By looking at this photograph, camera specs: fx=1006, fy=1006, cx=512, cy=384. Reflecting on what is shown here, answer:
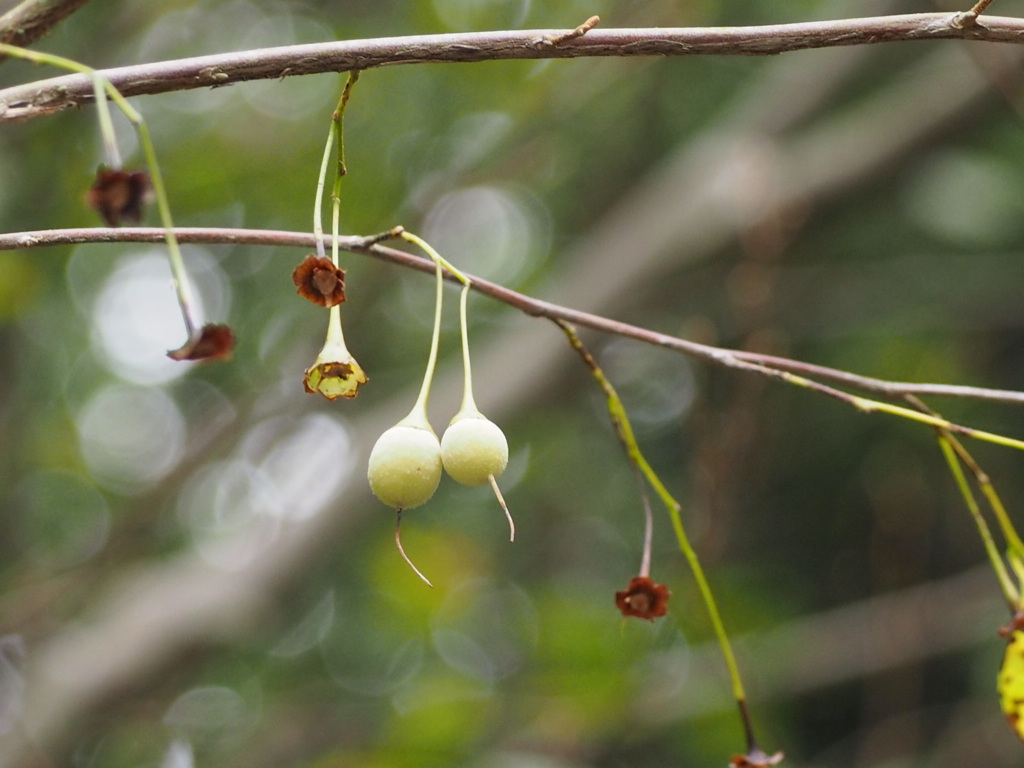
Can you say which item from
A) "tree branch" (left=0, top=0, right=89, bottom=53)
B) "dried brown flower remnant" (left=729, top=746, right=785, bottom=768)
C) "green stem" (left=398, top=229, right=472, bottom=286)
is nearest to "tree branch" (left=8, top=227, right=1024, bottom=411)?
"green stem" (left=398, top=229, right=472, bottom=286)

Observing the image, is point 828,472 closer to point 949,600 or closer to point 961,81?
point 949,600

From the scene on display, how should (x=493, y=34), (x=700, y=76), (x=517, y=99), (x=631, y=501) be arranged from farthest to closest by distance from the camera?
(x=631, y=501) < (x=700, y=76) < (x=517, y=99) < (x=493, y=34)

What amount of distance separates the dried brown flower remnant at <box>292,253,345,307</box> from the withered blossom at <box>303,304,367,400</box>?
12 mm

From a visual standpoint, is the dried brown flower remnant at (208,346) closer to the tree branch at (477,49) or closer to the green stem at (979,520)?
the tree branch at (477,49)

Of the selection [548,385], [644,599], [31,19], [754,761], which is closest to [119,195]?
[31,19]

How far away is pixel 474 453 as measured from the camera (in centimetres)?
58

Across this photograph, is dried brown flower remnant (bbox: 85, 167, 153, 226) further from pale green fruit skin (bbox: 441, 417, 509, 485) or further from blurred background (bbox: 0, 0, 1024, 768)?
blurred background (bbox: 0, 0, 1024, 768)

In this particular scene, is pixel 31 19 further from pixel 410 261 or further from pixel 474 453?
pixel 474 453

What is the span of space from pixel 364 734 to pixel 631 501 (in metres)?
1.12

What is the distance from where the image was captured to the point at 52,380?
3.00 meters

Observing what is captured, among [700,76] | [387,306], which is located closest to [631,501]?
[387,306]

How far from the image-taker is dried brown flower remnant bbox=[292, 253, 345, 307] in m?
0.55

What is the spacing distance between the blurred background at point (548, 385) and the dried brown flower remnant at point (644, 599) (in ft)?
3.41

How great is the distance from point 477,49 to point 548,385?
1.73 m
